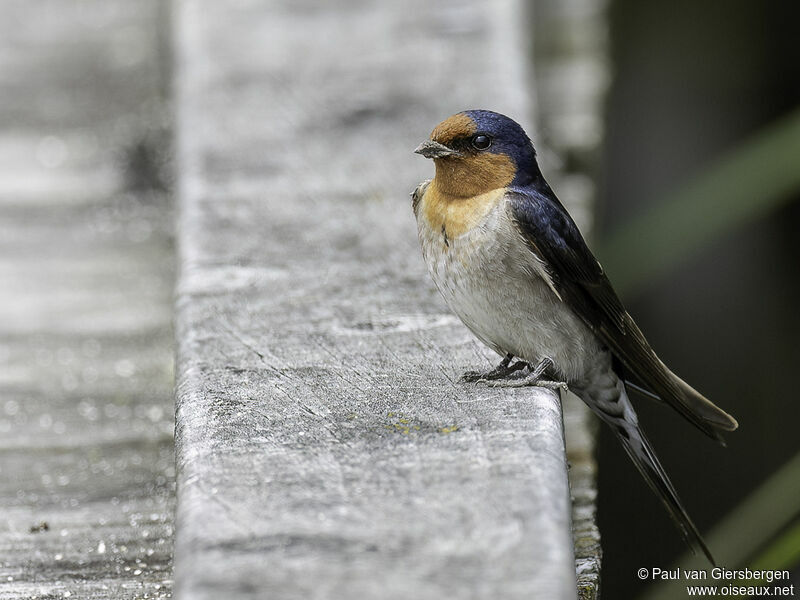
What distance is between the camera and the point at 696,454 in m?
6.46

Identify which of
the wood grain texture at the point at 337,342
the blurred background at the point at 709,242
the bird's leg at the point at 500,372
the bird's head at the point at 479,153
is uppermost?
the bird's head at the point at 479,153

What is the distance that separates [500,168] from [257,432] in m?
0.87

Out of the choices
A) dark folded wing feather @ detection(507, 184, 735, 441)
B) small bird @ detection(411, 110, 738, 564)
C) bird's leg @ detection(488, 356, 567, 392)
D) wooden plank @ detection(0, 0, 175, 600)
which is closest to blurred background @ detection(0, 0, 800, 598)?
wooden plank @ detection(0, 0, 175, 600)

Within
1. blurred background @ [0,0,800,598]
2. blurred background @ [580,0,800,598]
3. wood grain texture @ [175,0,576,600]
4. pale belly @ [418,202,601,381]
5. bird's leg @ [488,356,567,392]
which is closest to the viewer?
wood grain texture @ [175,0,576,600]

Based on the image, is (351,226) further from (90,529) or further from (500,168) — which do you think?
(90,529)

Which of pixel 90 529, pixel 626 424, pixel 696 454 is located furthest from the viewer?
pixel 696 454

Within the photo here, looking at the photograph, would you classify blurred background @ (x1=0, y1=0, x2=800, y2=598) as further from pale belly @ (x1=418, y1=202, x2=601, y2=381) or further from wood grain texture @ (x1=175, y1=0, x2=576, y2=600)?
pale belly @ (x1=418, y1=202, x2=601, y2=381)

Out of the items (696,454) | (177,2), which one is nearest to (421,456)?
(177,2)

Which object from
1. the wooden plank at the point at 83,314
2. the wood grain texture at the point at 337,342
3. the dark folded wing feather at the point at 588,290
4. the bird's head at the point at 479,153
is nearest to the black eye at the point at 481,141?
the bird's head at the point at 479,153

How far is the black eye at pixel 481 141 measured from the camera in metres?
2.84

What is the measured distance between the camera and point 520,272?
278 cm

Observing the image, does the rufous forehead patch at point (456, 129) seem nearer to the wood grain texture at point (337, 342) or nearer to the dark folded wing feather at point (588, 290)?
the dark folded wing feather at point (588, 290)

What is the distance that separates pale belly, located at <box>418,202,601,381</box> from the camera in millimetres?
2752

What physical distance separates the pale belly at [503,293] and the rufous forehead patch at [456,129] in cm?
19
